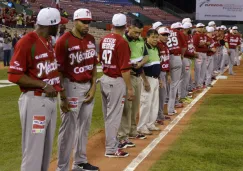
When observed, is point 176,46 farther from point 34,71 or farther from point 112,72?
point 34,71

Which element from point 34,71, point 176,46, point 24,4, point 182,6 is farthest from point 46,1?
point 34,71

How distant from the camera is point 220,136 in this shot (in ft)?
31.1

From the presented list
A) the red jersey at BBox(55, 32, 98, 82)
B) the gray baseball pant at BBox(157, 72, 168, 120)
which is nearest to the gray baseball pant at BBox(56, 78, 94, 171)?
the red jersey at BBox(55, 32, 98, 82)

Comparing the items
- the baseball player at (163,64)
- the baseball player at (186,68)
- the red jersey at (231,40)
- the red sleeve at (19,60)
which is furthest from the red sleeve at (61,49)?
the red jersey at (231,40)

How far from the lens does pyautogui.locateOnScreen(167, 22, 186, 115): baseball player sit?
12070mm

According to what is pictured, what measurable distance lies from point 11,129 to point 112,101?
3.73 meters

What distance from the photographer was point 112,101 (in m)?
7.43

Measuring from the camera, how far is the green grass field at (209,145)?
7.21 m

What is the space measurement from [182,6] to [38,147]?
5816 cm

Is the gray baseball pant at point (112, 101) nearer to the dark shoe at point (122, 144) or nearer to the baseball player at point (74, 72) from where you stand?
the dark shoe at point (122, 144)

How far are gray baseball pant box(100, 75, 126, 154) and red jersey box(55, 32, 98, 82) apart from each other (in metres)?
1.00

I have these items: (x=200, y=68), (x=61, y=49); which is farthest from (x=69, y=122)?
(x=200, y=68)

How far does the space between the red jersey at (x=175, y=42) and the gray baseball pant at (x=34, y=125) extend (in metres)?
7.67

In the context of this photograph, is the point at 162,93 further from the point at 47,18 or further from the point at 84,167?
the point at 47,18
